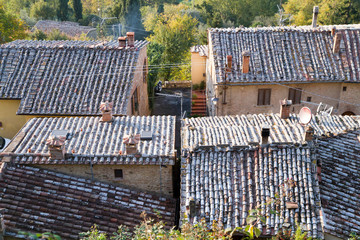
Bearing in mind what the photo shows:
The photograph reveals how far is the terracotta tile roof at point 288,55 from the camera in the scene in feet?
71.2

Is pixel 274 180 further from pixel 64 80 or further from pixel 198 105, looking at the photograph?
pixel 198 105

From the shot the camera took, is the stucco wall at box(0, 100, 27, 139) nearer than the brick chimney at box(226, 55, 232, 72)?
Yes

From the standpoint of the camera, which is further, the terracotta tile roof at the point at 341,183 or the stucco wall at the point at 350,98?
the stucco wall at the point at 350,98

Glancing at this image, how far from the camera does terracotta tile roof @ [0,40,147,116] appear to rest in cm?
1867

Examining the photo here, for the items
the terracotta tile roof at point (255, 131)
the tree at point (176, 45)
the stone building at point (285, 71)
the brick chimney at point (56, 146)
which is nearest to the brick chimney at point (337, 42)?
the stone building at point (285, 71)

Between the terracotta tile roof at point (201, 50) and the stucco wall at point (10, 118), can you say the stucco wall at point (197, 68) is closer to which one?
the terracotta tile roof at point (201, 50)

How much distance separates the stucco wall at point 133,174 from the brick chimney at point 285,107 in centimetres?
602

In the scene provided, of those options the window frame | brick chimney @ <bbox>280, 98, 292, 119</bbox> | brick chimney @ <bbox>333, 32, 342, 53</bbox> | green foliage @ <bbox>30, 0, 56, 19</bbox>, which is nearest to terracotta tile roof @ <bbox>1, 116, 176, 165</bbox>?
brick chimney @ <bbox>280, 98, 292, 119</bbox>

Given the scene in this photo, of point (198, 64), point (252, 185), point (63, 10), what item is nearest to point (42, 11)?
point (63, 10)

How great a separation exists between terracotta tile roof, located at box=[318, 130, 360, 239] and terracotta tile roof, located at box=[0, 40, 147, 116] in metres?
9.41

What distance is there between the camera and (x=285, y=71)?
2192 cm

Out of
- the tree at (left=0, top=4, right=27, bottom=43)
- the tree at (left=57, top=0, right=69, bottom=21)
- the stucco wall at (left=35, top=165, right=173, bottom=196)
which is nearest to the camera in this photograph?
the stucco wall at (left=35, top=165, right=173, bottom=196)

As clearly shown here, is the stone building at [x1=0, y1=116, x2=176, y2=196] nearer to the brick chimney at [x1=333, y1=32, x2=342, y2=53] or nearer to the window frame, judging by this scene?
the window frame

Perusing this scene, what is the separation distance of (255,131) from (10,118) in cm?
1274
